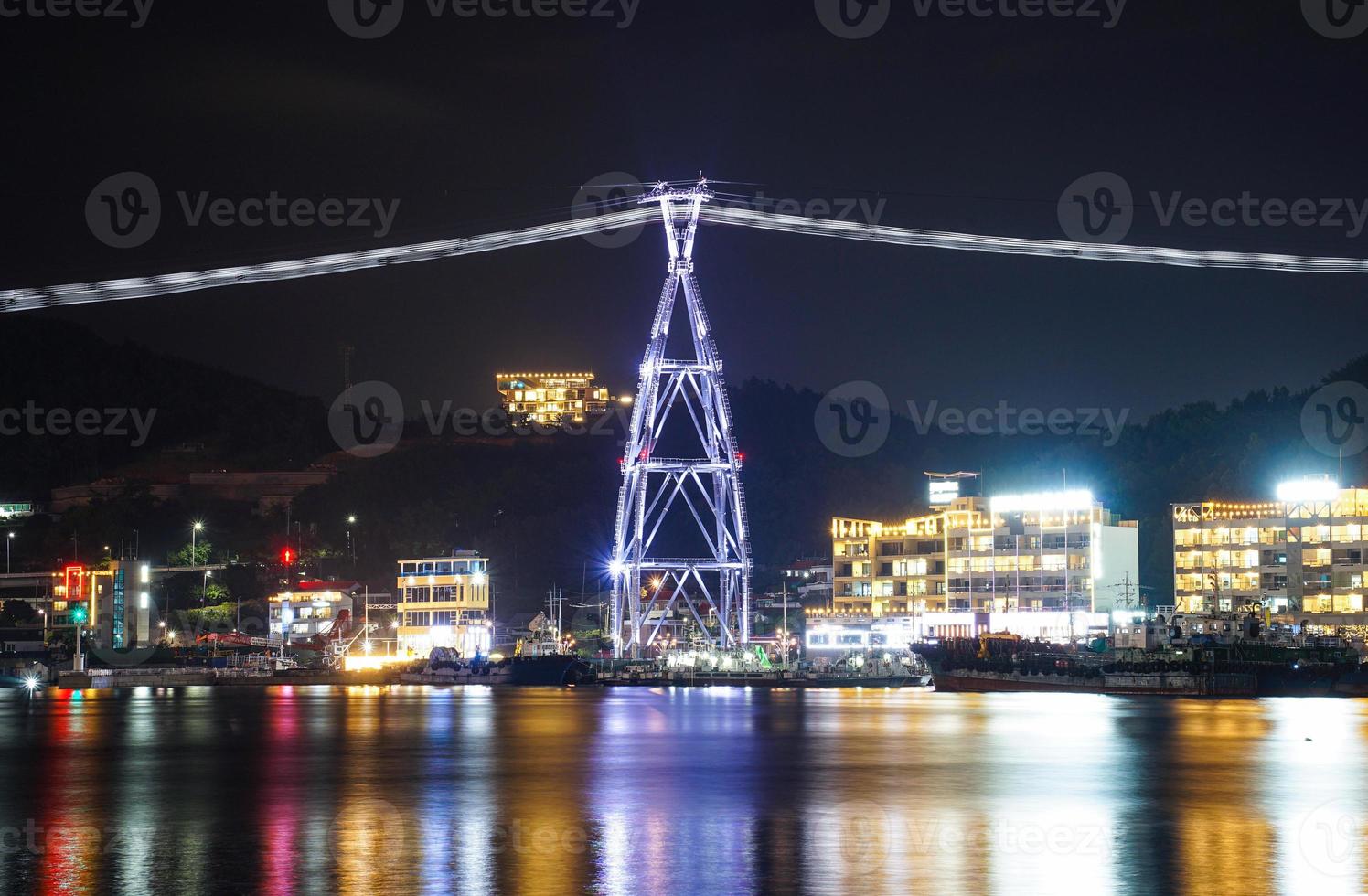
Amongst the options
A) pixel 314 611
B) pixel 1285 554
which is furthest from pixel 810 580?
pixel 1285 554

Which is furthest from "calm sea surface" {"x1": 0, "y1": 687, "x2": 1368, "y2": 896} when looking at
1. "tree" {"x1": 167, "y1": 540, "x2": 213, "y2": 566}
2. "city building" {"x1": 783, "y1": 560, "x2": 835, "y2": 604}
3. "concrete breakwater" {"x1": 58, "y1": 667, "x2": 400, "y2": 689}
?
"tree" {"x1": 167, "y1": 540, "x2": 213, "y2": 566}

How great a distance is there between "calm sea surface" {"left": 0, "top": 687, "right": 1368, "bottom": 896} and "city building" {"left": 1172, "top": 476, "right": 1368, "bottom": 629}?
47969mm

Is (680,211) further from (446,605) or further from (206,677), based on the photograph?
(206,677)

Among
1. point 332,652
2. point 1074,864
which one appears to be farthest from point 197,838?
point 332,652

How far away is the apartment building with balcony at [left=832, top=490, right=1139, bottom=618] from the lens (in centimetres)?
9675

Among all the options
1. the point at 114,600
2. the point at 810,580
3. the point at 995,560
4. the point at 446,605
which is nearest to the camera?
the point at 446,605

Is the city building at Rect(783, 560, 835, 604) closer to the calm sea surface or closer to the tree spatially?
the tree

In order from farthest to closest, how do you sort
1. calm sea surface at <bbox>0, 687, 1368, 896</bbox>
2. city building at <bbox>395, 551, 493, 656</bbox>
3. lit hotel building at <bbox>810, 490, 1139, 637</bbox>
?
city building at <bbox>395, 551, 493, 656</bbox> < lit hotel building at <bbox>810, 490, 1139, 637</bbox> < calm sea surface at <bbox>0, 687, 1368, 896</bbox>

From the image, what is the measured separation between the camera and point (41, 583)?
134 metres

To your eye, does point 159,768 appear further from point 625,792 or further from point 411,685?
point 411,685

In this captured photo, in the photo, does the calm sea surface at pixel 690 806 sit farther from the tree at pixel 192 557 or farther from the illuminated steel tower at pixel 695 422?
the tree at pixel 192 557

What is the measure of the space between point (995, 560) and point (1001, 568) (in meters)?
0.70

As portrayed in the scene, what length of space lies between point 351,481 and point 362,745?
408 feet

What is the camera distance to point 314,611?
11500cm
